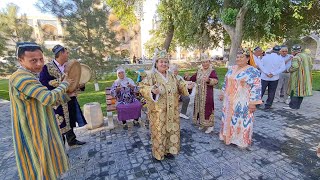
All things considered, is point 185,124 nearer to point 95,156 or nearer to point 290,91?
point 95,156

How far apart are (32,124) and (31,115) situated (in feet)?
0.33

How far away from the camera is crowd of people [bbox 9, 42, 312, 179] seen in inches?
81.8

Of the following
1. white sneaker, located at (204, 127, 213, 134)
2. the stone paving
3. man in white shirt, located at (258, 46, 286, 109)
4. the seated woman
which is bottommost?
the stone paving

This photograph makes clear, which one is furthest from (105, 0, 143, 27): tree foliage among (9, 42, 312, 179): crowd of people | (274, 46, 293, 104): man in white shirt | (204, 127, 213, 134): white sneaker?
(204, 127, 213, 134): white sneaker

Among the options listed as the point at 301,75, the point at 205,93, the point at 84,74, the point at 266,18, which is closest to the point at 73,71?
the point at 84,74

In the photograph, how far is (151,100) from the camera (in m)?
3.04

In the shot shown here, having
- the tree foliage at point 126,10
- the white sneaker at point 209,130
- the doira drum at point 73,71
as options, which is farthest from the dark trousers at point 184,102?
the tree foliage at point 126,10

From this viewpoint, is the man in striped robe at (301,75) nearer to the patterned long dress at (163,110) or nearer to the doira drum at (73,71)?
the patterned long dress at (163,110)

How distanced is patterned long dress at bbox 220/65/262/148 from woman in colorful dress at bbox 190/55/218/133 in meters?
0.49

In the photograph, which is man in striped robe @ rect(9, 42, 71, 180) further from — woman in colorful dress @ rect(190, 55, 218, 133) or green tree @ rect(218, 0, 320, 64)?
green tree @ rect(218, 0, 320, 64)

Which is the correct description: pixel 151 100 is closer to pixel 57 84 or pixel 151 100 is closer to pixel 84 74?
pixel 84 74

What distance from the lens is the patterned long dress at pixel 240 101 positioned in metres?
3.37

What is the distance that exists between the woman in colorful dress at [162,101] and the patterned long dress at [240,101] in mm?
1009

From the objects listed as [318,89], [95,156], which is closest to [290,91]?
[318,89]
